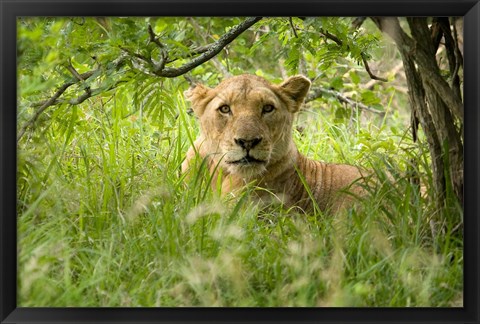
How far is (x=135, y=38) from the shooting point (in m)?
2.91

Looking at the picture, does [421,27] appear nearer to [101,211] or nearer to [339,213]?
[339,213]

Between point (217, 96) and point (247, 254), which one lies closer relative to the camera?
point (247, 254)

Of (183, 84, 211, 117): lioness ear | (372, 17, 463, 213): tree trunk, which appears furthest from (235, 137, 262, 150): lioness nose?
(372, 17, 463, 213): tree trunk

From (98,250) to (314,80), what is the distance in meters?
2.66

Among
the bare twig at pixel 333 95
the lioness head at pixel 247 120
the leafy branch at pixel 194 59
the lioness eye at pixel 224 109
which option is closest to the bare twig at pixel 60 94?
the leafy branch at pixel 194 59

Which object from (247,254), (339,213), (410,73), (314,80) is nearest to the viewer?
(247,254)

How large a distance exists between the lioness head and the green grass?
177 mm

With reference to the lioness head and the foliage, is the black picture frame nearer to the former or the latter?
the foliage

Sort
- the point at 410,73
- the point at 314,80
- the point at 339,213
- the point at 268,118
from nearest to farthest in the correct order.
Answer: the point at 410,73
the point at 339,213
the point at 268,118
the point at 314,80

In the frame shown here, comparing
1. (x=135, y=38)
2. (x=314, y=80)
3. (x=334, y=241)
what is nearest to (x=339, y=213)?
(x=334, y=241)

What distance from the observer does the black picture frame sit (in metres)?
2.48

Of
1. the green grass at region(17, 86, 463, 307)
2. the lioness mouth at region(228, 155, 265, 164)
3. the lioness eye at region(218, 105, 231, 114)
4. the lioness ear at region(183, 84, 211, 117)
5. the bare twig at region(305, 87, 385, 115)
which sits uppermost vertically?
the bare twig at region(305, 87, 385, 115)
